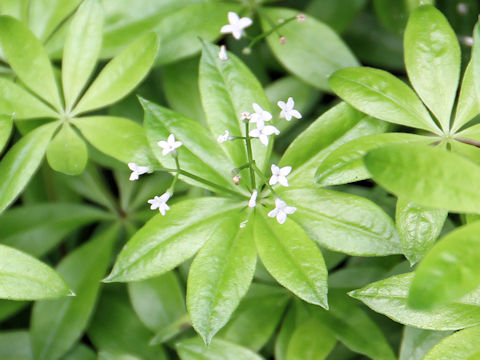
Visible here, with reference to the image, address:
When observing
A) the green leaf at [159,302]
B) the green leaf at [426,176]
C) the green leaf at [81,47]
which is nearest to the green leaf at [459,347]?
the green leaf at [426,176]

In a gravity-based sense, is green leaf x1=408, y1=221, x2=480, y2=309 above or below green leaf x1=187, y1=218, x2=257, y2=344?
above

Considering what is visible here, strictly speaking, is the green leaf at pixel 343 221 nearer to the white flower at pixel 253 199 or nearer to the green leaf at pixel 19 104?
the white flower at pixel 253 199

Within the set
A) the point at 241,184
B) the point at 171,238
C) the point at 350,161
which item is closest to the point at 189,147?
the point at 241,184

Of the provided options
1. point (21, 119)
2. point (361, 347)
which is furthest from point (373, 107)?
point (21, 119)

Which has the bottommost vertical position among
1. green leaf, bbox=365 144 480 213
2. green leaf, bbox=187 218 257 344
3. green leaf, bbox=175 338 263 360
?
green leaf, bbox=175 338 263 360

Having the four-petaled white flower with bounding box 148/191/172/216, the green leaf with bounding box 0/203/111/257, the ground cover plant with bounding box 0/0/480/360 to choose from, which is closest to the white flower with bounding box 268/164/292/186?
the ground cover plant with bounding box 0/0/480/360

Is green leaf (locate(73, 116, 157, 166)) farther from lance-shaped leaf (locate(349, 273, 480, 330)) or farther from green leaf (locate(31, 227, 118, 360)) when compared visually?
lance-shaped leaf (locate(349, 273, 480, 330))

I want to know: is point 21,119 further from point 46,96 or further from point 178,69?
point 178,69
